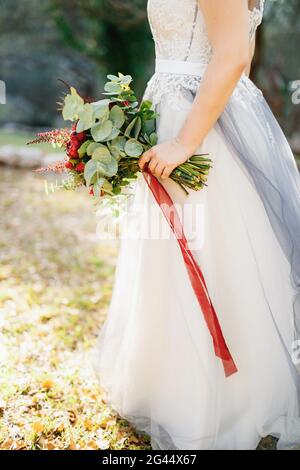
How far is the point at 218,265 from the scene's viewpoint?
6.22 feet

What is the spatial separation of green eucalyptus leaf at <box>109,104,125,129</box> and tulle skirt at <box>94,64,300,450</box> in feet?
0.63

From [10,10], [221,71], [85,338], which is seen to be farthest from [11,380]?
[10,10]

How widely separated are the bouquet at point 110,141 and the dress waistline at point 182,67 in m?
0.16

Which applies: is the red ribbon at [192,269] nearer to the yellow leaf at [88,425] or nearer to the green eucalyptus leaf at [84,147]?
the green eucalyptus leaf at [84,147]

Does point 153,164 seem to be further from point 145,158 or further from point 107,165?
point 107,165

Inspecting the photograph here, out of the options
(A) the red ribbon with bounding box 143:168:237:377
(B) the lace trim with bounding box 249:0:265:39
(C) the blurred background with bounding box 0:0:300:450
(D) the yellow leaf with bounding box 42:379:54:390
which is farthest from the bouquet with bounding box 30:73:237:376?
(D) the yellow leaf with bounding box 42:379:54:390

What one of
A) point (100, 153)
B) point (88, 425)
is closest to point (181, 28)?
point (100, 153)

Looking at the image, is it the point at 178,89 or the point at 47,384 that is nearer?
the point at 178,89

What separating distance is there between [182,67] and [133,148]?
0.35m

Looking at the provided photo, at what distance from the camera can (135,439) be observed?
2125mm

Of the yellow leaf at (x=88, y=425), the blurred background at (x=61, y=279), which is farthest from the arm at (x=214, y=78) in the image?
the yellow leaf at (x=88, y=425)

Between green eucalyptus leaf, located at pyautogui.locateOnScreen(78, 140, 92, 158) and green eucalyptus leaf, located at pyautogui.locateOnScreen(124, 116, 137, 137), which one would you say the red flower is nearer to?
green eucalyptus leaf, located at pyautogui.locateOnScreen(78, 140, 92, 158)

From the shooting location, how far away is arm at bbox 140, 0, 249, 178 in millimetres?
1552
